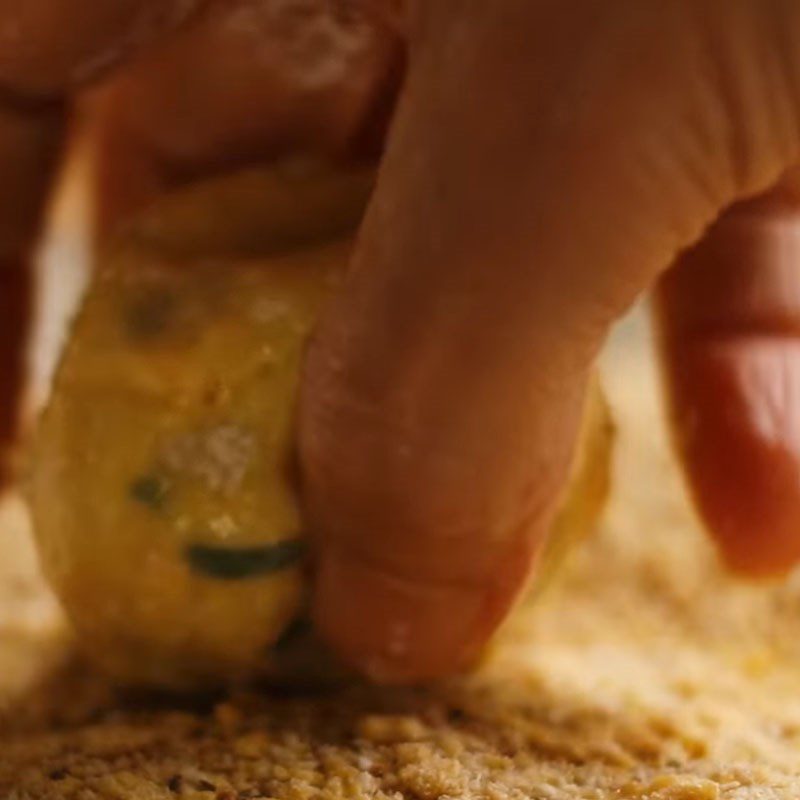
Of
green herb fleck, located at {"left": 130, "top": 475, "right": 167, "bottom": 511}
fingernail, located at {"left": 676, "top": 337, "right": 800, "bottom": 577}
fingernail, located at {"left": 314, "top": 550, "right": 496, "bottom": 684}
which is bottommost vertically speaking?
fingernail, located at {"left": 314, "top": 550, "right": 496, "bottom": 684}

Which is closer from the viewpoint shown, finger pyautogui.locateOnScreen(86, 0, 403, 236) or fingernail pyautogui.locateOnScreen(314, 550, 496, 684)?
fingernail pyautogui.locateOnScreen(314, 550, 496, 684)

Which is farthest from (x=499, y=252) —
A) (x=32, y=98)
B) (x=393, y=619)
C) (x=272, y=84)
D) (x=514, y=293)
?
(x=32, y=98)

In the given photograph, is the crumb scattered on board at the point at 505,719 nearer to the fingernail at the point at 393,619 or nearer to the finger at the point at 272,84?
the fingernail at the point at 393,619

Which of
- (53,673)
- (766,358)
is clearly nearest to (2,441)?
(53,673)

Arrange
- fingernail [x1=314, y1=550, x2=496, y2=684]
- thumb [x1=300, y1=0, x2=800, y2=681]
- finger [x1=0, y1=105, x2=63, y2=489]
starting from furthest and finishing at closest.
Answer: finger [x1=0, y1=105, x2=63, y2=489] → fingernail [x1=314, y1=550, x2=496, y2=684] → thumb [x1=300, y1=0, x2=800, y2=681]

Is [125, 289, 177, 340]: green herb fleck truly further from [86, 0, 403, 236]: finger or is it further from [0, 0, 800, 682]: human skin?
[86, 0, 403, 236]: finger

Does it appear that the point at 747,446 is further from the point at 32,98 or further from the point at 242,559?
the point at 32,98

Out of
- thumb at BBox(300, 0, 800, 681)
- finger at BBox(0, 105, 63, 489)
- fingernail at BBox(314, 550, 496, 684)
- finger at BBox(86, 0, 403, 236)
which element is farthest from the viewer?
finger at BBox(0, 105, 63, 489)

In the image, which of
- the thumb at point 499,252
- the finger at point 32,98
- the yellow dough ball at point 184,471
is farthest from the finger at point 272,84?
the thumb at point 499,252

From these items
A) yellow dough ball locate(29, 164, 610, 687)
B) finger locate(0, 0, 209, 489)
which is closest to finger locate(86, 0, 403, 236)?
finger locate(0, 0, 209, 489)
